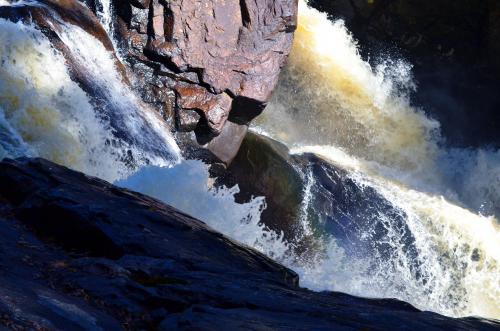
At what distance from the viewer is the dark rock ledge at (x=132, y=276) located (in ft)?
7.93

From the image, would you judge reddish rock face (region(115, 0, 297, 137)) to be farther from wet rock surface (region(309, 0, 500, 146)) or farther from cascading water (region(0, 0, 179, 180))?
wet rock surface (region(309, 0, 500, 146))

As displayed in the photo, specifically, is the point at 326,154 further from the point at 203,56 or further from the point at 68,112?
the point at 68,112

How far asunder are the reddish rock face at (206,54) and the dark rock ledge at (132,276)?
4.53m

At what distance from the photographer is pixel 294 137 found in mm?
10742

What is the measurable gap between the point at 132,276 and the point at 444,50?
11.4 metres

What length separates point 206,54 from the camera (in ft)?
27.9

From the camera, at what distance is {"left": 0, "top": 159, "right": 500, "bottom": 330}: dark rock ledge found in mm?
2416

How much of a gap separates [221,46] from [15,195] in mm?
5322

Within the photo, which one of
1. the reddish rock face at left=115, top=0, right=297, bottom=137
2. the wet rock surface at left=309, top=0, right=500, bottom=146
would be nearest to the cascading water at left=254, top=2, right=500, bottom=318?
the wet rock surface at left=309, top=0, right=500, bottom=146

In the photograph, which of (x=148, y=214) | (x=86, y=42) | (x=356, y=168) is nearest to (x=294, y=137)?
(x=356, y=168)

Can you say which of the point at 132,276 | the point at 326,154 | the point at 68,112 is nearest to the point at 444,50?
the point at 326,154

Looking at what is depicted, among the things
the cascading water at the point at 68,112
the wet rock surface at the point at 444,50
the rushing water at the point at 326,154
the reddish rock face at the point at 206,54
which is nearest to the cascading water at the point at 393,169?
the rushing water at the point at 326,154

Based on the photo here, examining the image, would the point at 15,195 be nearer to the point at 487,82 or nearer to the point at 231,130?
the point at 231,130

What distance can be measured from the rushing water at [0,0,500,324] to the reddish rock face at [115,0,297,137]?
449 mm
